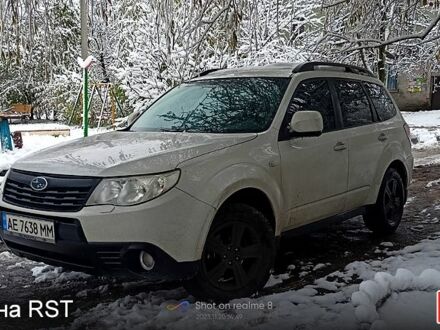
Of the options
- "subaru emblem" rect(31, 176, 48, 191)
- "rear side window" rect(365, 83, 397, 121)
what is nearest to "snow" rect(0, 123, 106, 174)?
"subaru emblem" rect(31, 176, 48, 191)

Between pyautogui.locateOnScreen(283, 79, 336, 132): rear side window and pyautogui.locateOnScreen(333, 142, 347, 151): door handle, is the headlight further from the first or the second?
pyautogui.locateOnScreen(333, 142, 347, 151): door handle

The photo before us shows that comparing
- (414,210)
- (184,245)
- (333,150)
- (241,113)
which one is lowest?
(414,210)

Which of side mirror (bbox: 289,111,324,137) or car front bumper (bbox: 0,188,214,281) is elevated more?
side mirror (bbox: 289,111,324,137)

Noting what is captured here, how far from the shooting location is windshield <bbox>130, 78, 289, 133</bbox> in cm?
420

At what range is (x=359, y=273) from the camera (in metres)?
4.25

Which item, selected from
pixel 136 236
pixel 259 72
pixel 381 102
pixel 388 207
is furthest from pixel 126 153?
pixel 381 102

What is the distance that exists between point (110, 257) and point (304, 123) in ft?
6.08

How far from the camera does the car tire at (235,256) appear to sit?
3521 mm

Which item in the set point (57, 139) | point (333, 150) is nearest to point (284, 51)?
point (57, 139)

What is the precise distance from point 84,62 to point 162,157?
750cm

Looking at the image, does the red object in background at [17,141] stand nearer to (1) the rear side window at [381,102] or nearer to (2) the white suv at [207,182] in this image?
(2) the white suv at [207,182]

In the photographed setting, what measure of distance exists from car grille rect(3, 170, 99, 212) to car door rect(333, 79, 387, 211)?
2549 mm

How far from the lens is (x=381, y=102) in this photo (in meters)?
5.70

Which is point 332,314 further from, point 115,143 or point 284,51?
point 284,51
